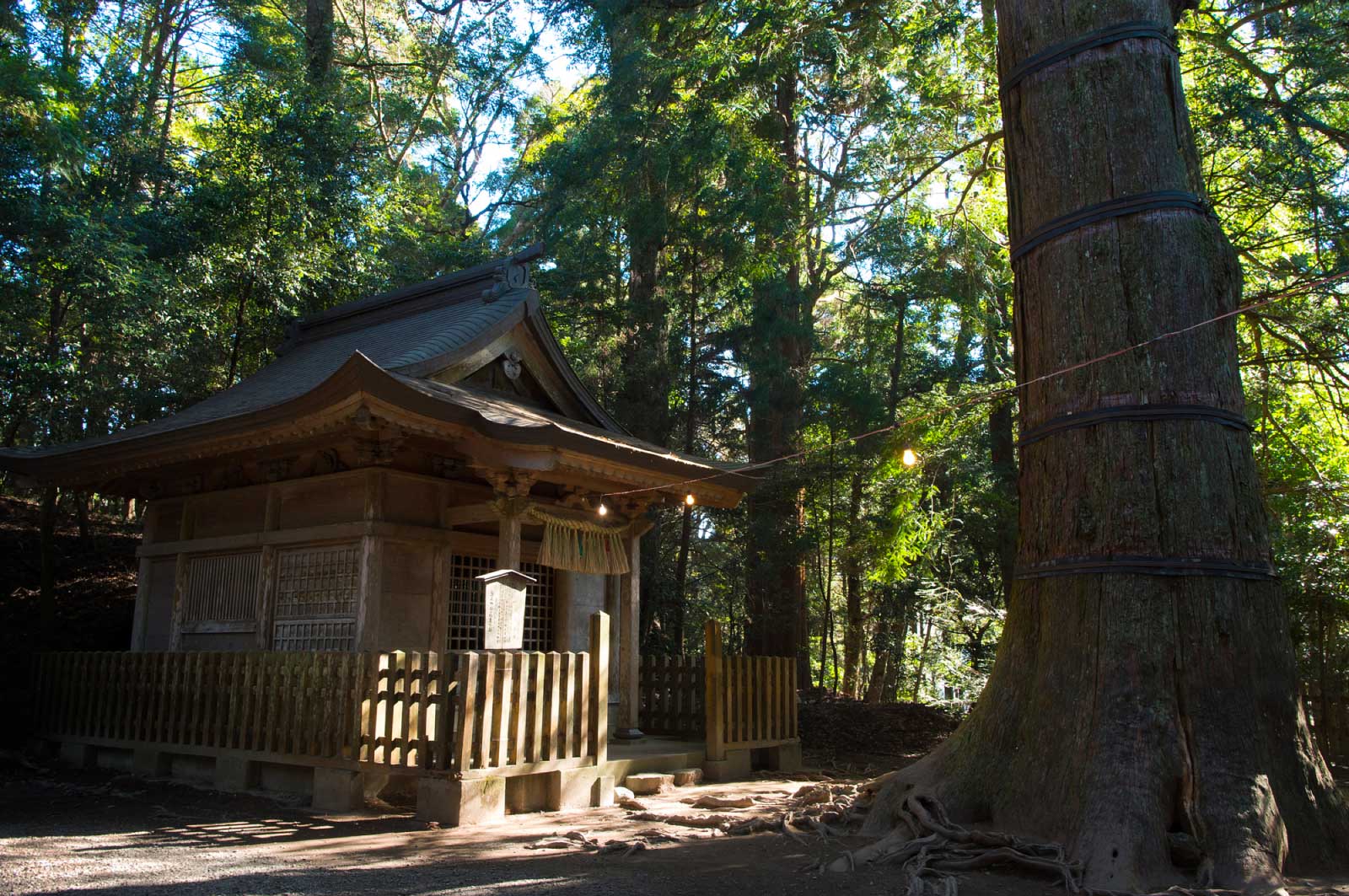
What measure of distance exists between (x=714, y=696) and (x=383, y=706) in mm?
3336

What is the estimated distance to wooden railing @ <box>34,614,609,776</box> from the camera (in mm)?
6754

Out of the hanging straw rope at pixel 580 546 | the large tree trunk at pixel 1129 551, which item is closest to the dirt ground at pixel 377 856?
the large tree trunk at pixel 1129 551

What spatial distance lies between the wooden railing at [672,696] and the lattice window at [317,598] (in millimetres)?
3442

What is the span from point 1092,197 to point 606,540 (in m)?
5.90

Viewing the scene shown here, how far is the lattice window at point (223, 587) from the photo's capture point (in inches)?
388

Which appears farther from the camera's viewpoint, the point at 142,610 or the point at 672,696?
the point at 142,610

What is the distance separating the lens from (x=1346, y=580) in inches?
452

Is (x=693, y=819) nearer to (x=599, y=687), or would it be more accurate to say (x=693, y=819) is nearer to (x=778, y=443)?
(x=599, y=687)

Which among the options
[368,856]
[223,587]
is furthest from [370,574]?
[368,856]

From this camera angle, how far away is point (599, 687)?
25.1ft

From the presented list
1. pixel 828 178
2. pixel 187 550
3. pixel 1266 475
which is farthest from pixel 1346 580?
pixel 187 550

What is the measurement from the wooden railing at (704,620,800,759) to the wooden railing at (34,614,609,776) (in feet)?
6.47

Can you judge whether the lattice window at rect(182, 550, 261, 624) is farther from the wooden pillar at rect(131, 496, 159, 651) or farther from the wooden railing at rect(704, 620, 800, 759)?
the wooden railing at rect(704, 620, 800, 759)

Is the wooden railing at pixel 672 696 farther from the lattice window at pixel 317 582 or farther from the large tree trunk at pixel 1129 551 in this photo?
the large tree trunk at pixel 1129 551
